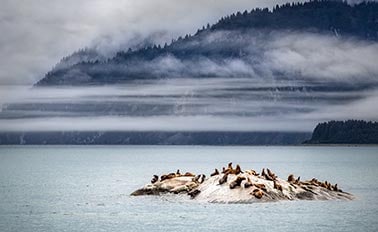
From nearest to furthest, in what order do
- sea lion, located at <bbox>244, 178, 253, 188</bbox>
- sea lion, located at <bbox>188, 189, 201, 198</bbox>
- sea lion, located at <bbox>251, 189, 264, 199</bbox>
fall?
sea lion, located at <bbox>244, 178, 253, 188</bbox> → sea lion, located at <bbox>251, 189, 264, 199</bbox> → sea lion, located at <bbox>188, 189, 201, 198</bbox>

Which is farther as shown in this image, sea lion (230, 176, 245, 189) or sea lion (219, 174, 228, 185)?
sea lion (219, 174, 228, 185)

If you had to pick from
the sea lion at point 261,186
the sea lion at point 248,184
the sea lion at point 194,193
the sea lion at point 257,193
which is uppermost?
the sea lion at point 248,184

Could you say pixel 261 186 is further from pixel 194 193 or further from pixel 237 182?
pixel 194 193

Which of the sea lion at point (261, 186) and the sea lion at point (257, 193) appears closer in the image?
the sea lion at point (257, 193)

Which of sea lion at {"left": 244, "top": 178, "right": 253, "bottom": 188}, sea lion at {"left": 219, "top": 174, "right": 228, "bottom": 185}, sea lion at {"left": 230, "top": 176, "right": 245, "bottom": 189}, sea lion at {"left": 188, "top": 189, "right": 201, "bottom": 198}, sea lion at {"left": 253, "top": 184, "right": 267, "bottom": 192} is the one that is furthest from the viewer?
sea lion at {"left": 188, "top": 189, "right": 201, "bottom": 198}

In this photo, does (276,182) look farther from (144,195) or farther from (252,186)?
(144,195)

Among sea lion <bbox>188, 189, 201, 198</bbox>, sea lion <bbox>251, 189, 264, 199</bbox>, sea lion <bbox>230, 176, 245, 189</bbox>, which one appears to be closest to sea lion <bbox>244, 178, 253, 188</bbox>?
sea lion <bbox>230, 176, 245, 189</bbox>

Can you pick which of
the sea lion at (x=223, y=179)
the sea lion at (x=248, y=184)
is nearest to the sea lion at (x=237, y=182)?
the sea lion at (x=248, y=184)

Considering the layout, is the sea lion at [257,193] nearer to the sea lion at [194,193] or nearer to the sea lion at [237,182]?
the sea lion at [237,182]

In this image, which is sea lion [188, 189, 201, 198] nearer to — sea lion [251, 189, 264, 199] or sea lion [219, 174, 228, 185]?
sea lion [219, 174, 228, 185]

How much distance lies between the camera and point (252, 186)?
245 ft

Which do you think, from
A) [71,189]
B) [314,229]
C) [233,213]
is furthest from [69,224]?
[71,189]

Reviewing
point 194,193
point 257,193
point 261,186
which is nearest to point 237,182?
point 257,193

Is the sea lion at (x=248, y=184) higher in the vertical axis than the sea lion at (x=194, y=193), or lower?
higher
